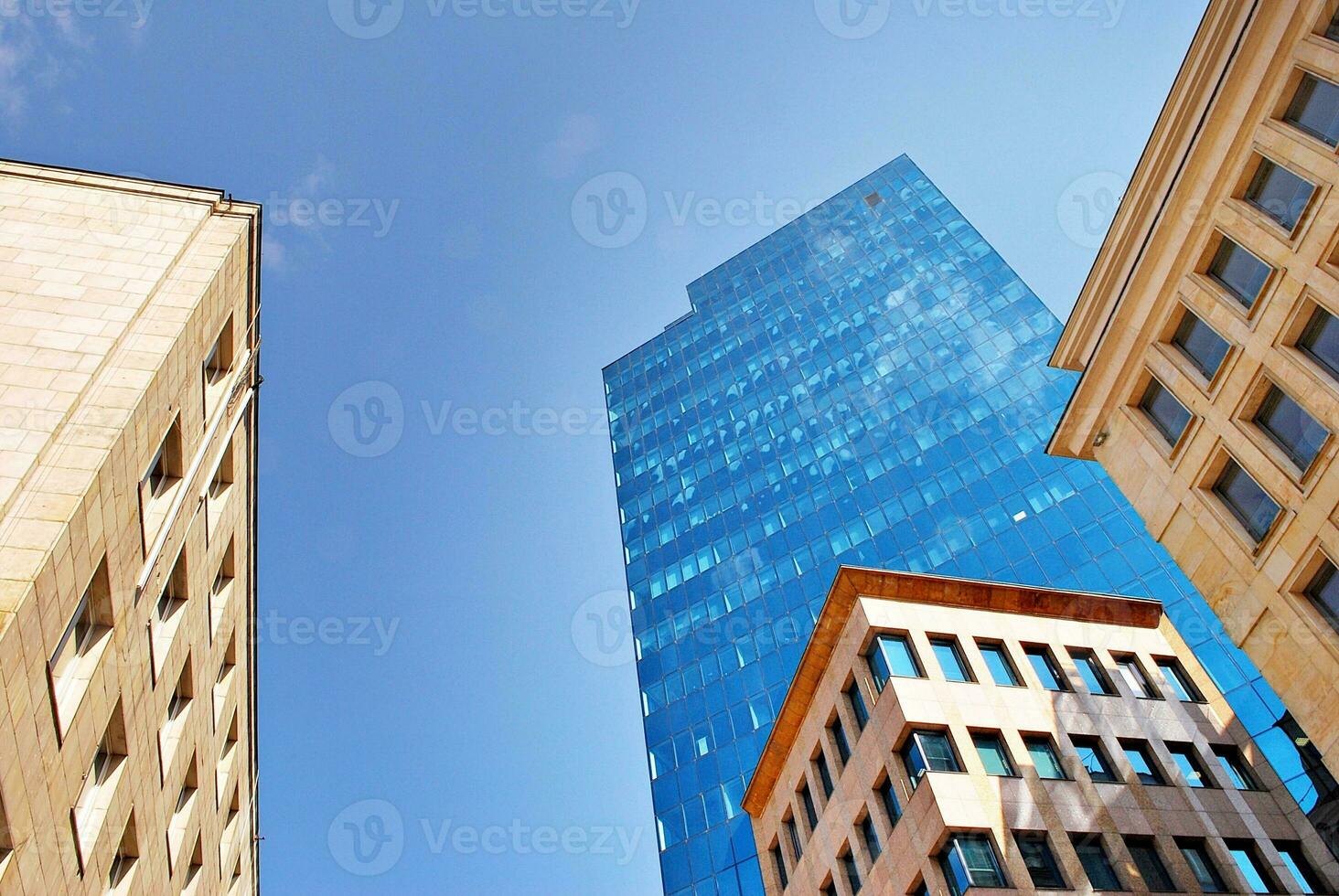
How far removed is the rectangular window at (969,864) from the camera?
2574 centimetres

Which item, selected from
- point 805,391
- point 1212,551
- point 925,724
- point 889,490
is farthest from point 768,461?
point 1212,551

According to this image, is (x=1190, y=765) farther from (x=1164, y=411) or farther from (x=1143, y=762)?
(x=1164, y=411)

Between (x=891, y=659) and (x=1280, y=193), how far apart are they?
743 inches

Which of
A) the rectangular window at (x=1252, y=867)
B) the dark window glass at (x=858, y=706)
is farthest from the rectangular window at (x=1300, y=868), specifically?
the dark window glass at (x=858, y=706)

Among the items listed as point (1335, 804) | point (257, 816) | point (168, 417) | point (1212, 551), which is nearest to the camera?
point (168, 417)

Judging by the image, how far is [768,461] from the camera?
Result: 3115 inches

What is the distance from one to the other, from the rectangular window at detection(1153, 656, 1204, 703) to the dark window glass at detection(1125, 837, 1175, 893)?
818 centimetres

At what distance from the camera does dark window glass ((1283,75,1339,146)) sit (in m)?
21.5

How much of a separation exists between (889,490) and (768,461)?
13822mm

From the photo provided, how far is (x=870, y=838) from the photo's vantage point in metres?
30.8

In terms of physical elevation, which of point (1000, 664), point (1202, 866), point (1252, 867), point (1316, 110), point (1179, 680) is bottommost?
point (1252, 867)

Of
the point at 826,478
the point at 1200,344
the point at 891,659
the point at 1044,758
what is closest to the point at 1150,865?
the point at 1044,758

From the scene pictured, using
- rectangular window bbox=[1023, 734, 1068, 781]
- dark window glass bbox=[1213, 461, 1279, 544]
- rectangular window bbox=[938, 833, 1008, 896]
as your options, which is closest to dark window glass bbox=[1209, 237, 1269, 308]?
dark window glass bbox=[1213, 461, 1279, 544]

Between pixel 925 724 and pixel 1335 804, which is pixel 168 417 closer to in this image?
pixel 925 724
